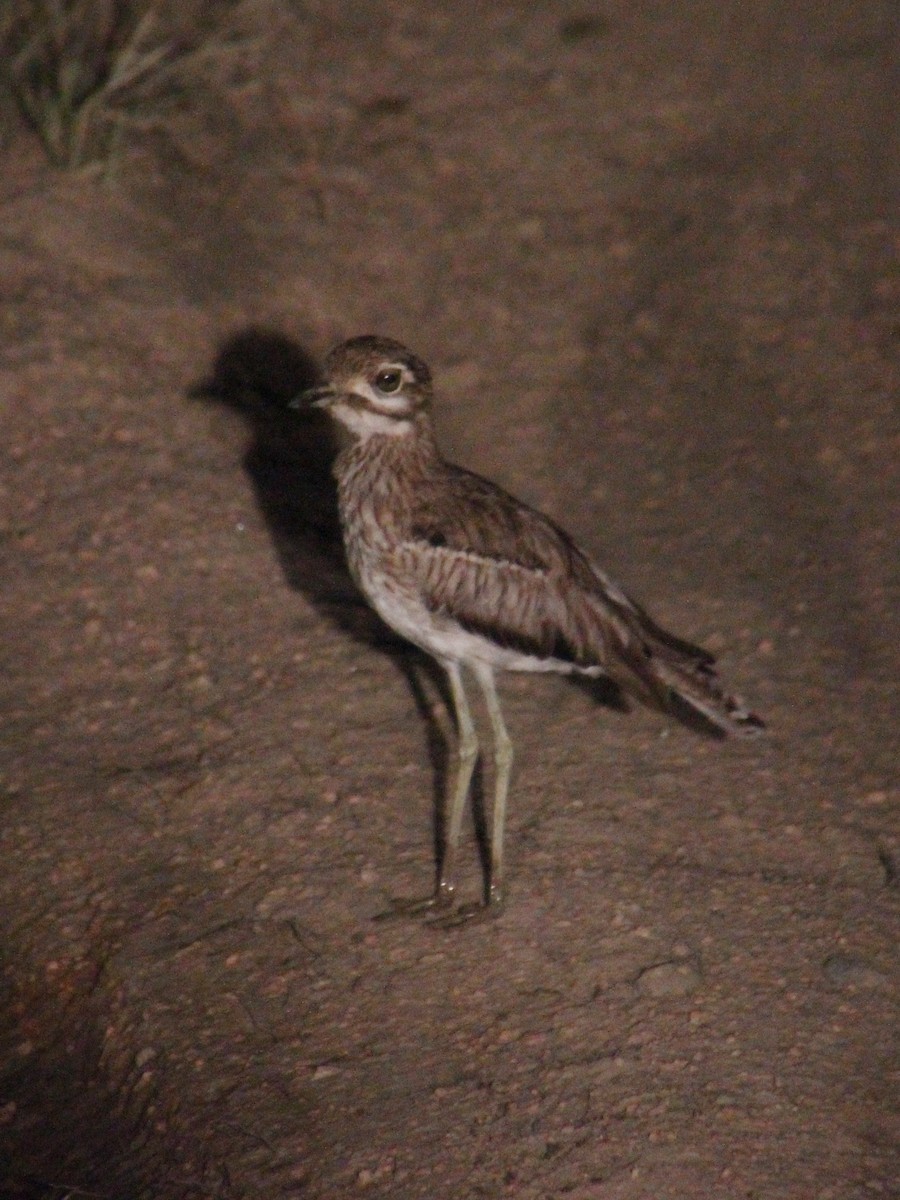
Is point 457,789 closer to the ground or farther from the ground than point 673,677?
closer to the ground

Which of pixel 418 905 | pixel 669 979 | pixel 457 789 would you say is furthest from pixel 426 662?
pixel 669 979

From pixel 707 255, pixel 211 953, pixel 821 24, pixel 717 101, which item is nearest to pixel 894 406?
pixel 707 255

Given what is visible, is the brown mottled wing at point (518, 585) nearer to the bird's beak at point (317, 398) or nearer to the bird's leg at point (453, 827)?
the bird's leg at point (453, 827)

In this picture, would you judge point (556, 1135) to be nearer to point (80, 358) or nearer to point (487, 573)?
point (487, 573)

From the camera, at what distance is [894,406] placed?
252 inches

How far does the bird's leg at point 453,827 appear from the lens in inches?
175

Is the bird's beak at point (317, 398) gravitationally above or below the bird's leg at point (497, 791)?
above

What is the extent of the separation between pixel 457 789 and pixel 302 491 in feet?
5.60

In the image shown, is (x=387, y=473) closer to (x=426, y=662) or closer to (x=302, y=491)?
(x=426, y=662)

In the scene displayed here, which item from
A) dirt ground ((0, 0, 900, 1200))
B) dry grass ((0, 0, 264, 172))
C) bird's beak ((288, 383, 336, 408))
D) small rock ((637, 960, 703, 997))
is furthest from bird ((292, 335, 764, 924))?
dry grass ((0, 0, 264, 172))

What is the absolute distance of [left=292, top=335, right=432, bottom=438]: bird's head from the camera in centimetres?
447

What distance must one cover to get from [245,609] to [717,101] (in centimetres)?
385

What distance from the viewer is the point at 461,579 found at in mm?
4426

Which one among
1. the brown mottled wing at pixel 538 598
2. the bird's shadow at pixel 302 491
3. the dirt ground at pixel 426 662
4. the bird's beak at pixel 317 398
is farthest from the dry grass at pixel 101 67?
the brown mottled wing at pixel 538 598
